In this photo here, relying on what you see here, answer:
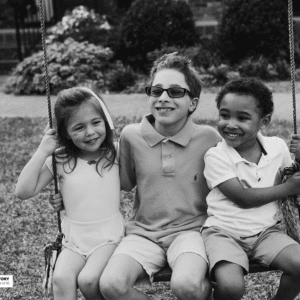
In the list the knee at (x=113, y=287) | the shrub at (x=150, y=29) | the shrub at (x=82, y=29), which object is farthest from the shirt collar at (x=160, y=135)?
the shrub at (x=82, y=29)

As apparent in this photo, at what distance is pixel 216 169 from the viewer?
285cm

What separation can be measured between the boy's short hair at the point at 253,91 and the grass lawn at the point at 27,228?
1.27 m

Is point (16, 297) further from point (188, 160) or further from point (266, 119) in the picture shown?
point (266, 119)

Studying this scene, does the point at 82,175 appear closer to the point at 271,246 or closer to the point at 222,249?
the point at 222,249

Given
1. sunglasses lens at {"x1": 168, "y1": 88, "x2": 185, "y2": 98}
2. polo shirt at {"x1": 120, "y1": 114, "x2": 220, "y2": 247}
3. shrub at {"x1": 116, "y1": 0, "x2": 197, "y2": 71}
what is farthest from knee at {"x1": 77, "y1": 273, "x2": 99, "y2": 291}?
shrub at {"x1": 116, "y1": 0, "x2": 197, "y2": 71}

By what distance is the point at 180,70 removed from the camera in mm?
3041

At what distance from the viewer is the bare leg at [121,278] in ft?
8.52

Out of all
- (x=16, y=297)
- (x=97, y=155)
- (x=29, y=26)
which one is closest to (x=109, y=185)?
(x=97, y=155)

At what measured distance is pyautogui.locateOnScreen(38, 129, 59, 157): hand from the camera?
9.36ft

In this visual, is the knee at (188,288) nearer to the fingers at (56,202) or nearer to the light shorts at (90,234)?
the light shorts at (90,234)

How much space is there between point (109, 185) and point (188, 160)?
42cm

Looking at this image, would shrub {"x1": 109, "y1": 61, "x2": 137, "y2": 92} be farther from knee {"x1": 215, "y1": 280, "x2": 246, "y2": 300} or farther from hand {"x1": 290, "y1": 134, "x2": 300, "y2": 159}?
knee {"x1": 215, "y1": 280, "x2": 246, "y2": 300}

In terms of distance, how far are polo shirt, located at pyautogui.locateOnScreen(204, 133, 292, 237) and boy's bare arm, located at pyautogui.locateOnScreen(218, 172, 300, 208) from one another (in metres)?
0.04

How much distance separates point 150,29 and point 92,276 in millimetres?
7390
